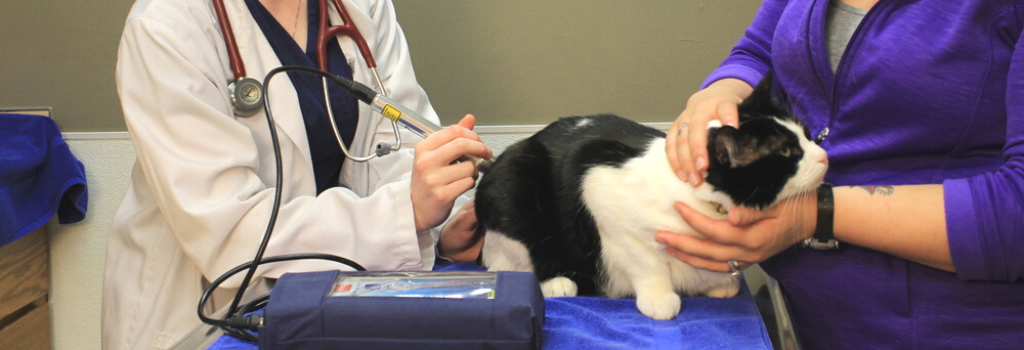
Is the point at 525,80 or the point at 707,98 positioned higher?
the point at 707,98

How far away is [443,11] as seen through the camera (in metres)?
1.60

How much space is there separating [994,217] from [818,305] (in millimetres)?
223

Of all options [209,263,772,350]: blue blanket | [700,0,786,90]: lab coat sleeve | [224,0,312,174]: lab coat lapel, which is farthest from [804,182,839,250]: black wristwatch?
[224,0,312,174]: lab coat lapel

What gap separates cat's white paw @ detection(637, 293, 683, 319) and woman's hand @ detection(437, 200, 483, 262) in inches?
12.7

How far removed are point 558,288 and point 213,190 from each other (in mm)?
488

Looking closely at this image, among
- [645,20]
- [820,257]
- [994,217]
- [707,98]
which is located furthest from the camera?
[645,20]

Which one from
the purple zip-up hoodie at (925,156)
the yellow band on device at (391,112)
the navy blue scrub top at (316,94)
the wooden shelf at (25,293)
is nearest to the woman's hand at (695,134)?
the purple zip-up hoodie at (925,156)

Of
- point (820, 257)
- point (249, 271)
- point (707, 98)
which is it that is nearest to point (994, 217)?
point (820, 257)

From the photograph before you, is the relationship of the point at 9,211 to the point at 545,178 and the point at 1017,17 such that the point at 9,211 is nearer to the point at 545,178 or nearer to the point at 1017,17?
the point at 545,178

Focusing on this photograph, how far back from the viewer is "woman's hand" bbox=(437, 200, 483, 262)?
1.07 metres

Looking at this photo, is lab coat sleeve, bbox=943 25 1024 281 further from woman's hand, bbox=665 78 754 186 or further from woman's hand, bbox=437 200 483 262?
woman's hand, bbox=437 200 483 262

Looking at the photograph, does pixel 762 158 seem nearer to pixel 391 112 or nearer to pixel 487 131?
pixel 391 112

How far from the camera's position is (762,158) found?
0.75 m

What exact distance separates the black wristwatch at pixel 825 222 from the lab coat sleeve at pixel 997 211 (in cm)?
10
